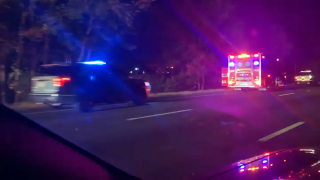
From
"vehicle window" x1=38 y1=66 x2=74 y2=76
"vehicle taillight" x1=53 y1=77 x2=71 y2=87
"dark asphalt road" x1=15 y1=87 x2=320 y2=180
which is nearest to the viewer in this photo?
"dark asphalt road" x1=15 y1=87 x2=320 y2=180

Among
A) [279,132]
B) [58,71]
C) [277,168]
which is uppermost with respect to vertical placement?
[58,71]

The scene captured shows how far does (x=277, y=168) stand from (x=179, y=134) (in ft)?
22.6

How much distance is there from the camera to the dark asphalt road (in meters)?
7.78

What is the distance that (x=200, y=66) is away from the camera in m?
33.3

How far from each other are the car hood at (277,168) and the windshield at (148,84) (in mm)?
506

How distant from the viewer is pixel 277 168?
4137mm

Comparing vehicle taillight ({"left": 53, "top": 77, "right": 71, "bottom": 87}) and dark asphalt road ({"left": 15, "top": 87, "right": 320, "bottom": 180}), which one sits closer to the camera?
dark asphalt road ({"left": 15, "top": 87, "right": 320, "bottom": 180})

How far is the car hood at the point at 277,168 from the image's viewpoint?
3.77m

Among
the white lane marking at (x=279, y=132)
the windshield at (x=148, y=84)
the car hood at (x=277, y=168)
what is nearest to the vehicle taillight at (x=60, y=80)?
the windshield at (x=148, y=84)

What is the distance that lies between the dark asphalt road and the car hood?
64 cm

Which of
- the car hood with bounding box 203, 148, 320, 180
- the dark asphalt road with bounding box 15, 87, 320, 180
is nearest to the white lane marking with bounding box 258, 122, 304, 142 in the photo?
the dark asphalt road with bounding box 15, 87, 320, 180

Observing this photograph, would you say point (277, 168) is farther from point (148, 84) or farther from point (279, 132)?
point (148, 84)

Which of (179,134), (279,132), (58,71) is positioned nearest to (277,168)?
(179,134)

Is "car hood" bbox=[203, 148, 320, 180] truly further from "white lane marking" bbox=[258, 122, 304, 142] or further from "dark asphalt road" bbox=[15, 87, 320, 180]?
"white lane marking" bbox=[258, 122, 304, 142]
